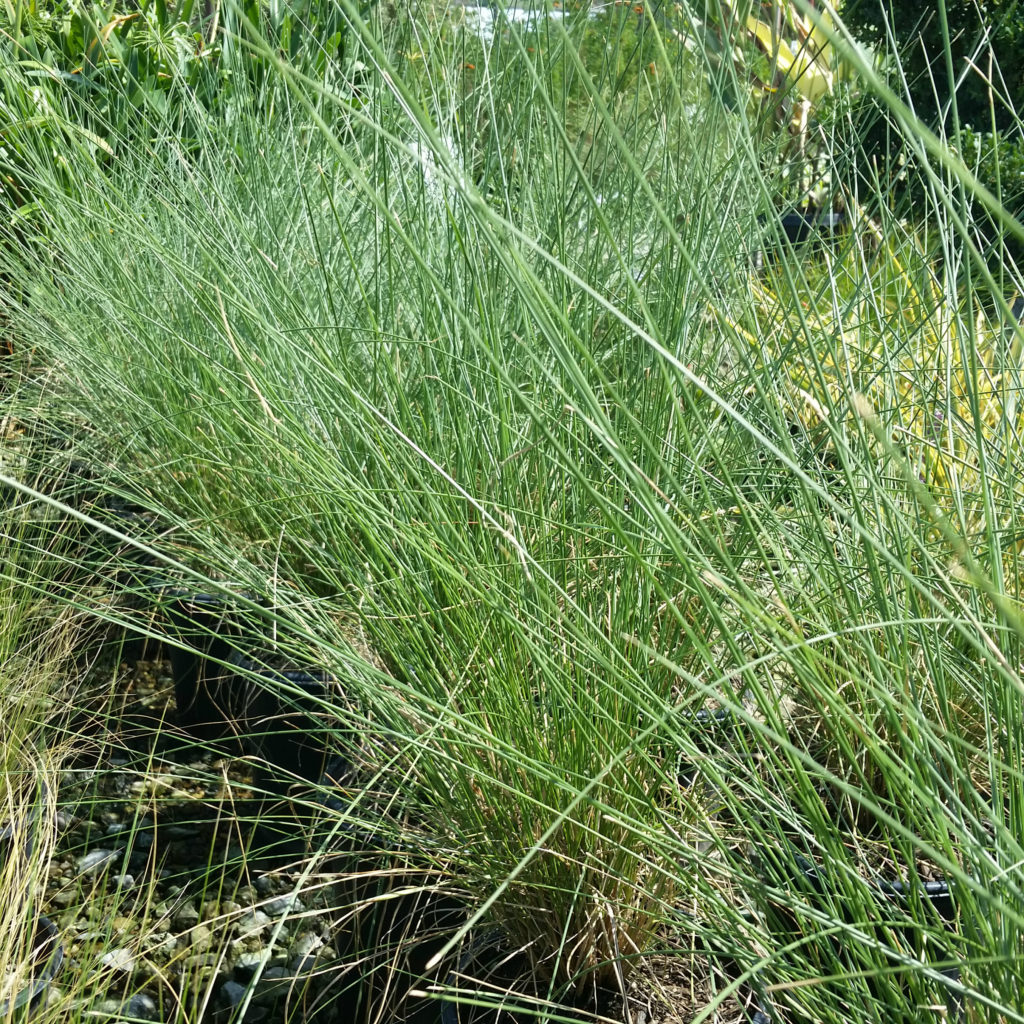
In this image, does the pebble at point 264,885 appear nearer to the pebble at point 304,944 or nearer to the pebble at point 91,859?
the pebble at point 304,944

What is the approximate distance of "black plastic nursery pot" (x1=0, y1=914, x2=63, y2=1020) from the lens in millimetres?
1010

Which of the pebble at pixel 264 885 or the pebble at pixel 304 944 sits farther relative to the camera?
the pebble at pixel 264 885

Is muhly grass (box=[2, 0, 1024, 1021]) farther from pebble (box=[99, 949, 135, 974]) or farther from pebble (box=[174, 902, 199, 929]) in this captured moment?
pebble (box=[174, 902, 199, 929])

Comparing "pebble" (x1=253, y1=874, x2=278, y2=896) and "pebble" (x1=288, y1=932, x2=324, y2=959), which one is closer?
"pebble" (x1=288, y1=932, x2=324, y2=959)

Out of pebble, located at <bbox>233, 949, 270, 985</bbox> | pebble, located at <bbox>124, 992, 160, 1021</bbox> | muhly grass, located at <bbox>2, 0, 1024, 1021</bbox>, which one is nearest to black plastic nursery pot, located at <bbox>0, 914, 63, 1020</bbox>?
pebble, located at <bbox>124, 992, 160, 1021</bbox>

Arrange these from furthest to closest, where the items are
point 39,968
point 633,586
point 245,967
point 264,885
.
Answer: point 264,885
point 245,967
point 39,968
point 633,586

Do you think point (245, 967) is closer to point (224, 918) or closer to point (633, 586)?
point (224, 918)

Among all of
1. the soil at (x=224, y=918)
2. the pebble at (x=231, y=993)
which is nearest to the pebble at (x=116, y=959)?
the soil at (x=224, y=918)

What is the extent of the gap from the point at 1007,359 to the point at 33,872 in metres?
1.10

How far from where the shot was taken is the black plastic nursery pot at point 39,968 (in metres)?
1.01

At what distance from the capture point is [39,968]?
4.08 feet

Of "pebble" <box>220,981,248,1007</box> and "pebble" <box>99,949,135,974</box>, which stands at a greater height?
"pebble" <box>99,949,135,974</box>

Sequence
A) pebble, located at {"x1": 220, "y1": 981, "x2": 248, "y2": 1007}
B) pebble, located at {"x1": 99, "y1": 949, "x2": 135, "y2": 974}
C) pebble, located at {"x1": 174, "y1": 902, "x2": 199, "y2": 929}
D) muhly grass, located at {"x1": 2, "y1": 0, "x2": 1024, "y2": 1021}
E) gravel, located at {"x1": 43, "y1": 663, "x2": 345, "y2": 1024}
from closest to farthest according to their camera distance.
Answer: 1. muhly grass, located at {"x1": 2, "y1": 0, "x2": 1024, "y2": 1021}
2. pebble, located at {"x1": 99, "y1": 949, "x2": 135, "y2": 974}
3. gravel, located at {"x1": 43, "y1": 663, "x2": 345, "y2": 1024}
4. pebble, located at {"x1": 220, "y1": 981, "x2": 248, "y2": 1007}
5. pebble, located at {"x1": 174, "y1": 902, "x2": 199, "y2": 929}

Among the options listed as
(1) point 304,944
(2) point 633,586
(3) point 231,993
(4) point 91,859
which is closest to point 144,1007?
(3) point 231,993
